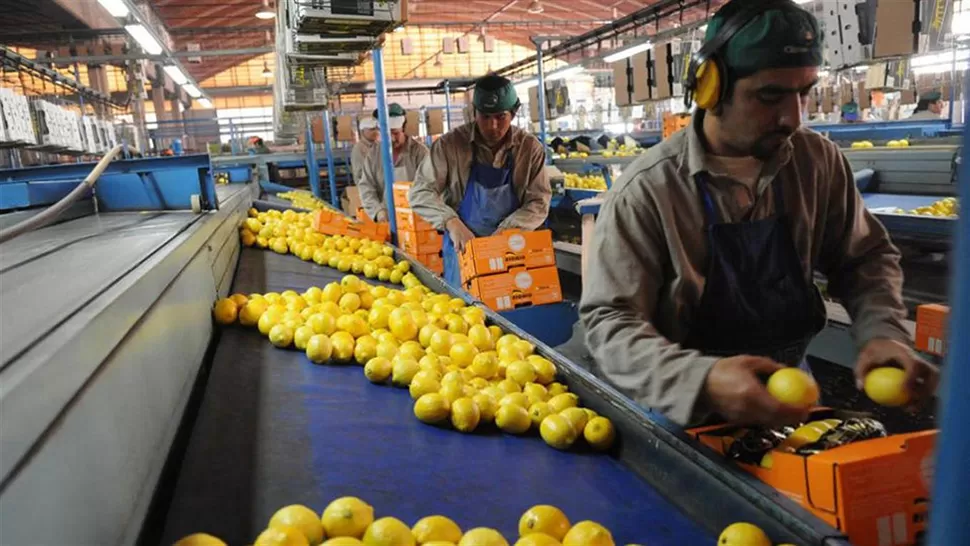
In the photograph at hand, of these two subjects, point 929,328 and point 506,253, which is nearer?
point 929,328

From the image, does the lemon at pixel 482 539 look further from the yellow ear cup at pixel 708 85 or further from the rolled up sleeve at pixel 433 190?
the rolled up sleeve at pixel 433 190

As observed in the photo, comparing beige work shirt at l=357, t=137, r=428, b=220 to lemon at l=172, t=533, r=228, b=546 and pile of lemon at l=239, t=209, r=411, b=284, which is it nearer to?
pile of lemon at l=239, t=209, r=411, b=284

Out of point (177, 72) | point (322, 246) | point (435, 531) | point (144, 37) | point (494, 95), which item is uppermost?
point (177, 72)

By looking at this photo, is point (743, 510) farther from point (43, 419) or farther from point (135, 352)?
point (135, 352)

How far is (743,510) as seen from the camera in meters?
1.41

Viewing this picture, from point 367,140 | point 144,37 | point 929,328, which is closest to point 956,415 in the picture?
point 929,328

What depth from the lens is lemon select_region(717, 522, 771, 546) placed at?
1282 millimetres

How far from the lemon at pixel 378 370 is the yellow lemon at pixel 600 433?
0.88 m

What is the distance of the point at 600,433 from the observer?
189cm

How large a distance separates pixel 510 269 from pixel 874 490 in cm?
362

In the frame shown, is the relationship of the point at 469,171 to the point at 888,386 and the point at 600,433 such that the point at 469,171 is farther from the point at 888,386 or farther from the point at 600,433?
the point at 888,386

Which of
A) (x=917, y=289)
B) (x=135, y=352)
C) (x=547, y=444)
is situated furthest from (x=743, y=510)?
(x=917, y=289)

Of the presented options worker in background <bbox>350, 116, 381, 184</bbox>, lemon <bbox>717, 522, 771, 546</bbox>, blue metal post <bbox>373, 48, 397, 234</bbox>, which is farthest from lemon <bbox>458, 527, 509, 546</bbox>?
worker in background <bbox>350, 116, 381, 184</bbox>

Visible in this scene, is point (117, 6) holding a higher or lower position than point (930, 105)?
higher
